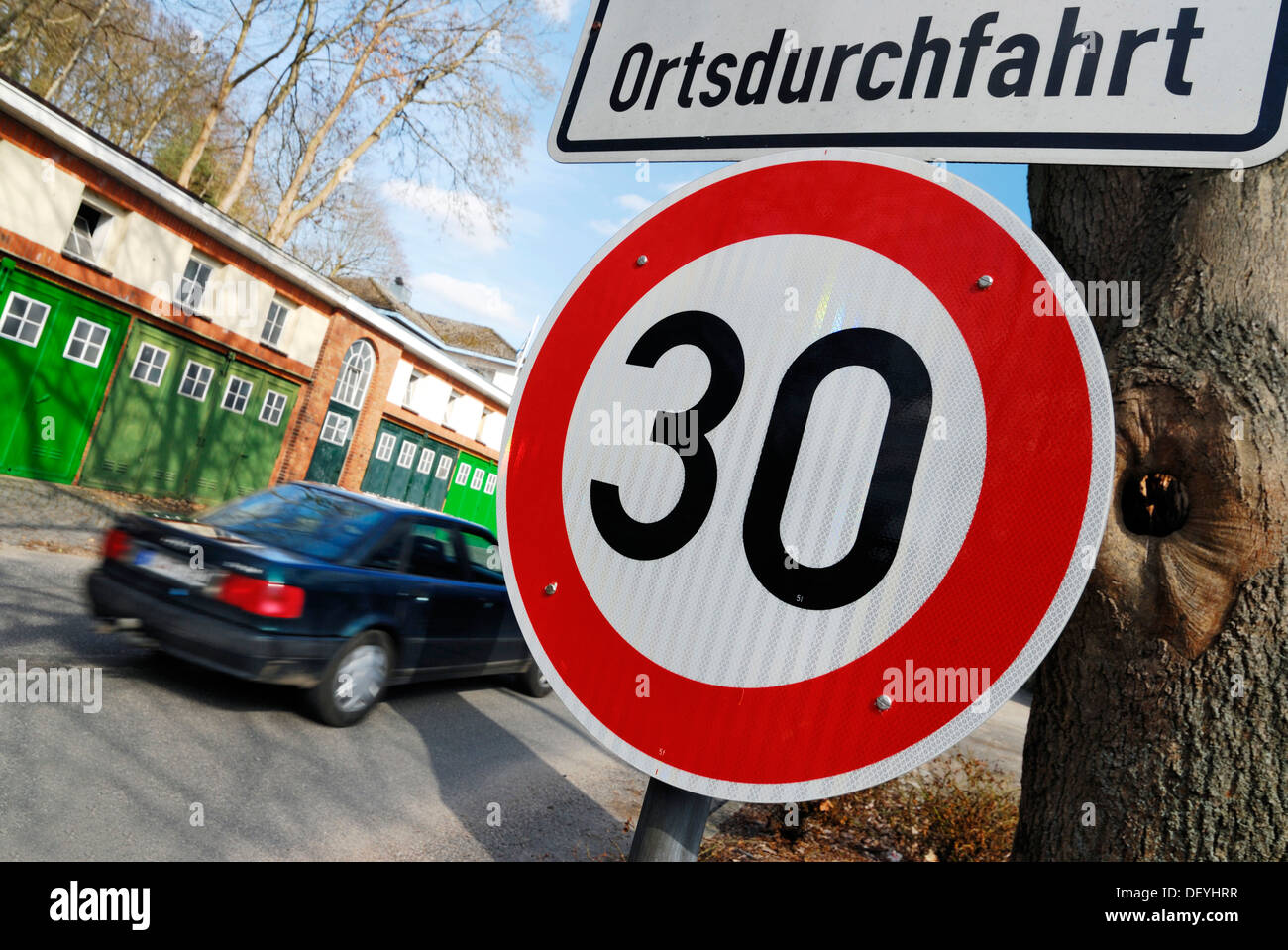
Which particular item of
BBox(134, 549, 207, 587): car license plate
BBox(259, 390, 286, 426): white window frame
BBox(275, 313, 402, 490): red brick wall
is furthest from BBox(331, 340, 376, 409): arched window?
BBox(134, 549, 207, 587): car license plate

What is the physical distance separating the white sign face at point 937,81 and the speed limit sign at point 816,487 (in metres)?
0.15

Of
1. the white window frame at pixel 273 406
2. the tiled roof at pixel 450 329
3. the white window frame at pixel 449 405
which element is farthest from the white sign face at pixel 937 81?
the tiled roof at pixel 450 329

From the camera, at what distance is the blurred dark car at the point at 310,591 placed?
5.38 m

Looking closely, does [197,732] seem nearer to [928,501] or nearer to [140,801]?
[140,801]

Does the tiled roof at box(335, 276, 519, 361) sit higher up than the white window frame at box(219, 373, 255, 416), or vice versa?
the tiled roof at box(335, 276, 519, 361)

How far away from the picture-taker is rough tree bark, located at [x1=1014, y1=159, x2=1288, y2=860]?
1644mm

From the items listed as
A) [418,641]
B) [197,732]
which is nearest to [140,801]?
[197,732]

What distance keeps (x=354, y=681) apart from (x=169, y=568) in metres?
1.56

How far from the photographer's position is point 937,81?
1.18 metres

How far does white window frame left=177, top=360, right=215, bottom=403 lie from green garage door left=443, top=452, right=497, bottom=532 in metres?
11.4

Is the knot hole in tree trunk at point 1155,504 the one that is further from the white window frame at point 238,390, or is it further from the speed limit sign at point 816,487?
the white window frame at point 238,390

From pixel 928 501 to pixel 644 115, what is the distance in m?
0.93

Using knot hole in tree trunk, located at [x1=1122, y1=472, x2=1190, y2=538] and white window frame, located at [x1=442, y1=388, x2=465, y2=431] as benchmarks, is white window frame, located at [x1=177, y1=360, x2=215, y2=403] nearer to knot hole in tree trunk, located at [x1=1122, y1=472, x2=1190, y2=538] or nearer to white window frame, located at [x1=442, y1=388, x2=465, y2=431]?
white window frame, located at [x1=442, y1=388, x2=465, y2=431]

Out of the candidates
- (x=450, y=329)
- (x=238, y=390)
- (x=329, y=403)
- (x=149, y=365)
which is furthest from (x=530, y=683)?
(x=450, y=329)
